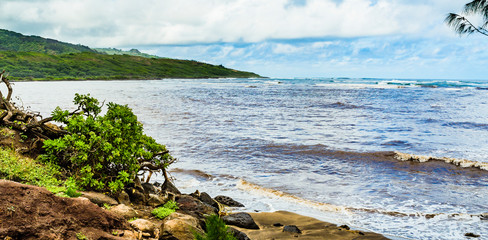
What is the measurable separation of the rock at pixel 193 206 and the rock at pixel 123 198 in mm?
1020

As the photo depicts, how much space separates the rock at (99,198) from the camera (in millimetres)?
5672

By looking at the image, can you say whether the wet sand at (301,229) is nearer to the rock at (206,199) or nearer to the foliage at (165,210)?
the rock at (206,199)

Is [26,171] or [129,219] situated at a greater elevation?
[26,171]

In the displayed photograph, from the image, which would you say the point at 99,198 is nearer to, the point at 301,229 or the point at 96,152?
the point at 96,152

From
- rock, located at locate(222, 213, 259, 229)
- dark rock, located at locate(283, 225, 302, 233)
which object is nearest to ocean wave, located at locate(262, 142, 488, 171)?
dark rock, located at locate(283, 225, 302, 233)

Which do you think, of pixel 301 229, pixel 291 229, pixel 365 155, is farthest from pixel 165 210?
pixel 365 155

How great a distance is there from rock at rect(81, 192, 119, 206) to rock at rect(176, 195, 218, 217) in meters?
1.48

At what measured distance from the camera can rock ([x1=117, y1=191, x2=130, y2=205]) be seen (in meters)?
6.42

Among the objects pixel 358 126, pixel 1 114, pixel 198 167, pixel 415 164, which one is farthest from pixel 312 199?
pixel 358 126

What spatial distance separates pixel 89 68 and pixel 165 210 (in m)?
143

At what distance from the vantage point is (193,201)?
7.31 meters

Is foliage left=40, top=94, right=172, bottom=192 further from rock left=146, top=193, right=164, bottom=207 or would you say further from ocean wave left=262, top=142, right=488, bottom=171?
ocean wave left=262, top=142, right=488, bottom=171

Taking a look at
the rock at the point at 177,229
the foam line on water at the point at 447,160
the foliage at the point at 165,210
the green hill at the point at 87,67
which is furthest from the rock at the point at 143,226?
the green hill at the point at 87,67

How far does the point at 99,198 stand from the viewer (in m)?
5.80
